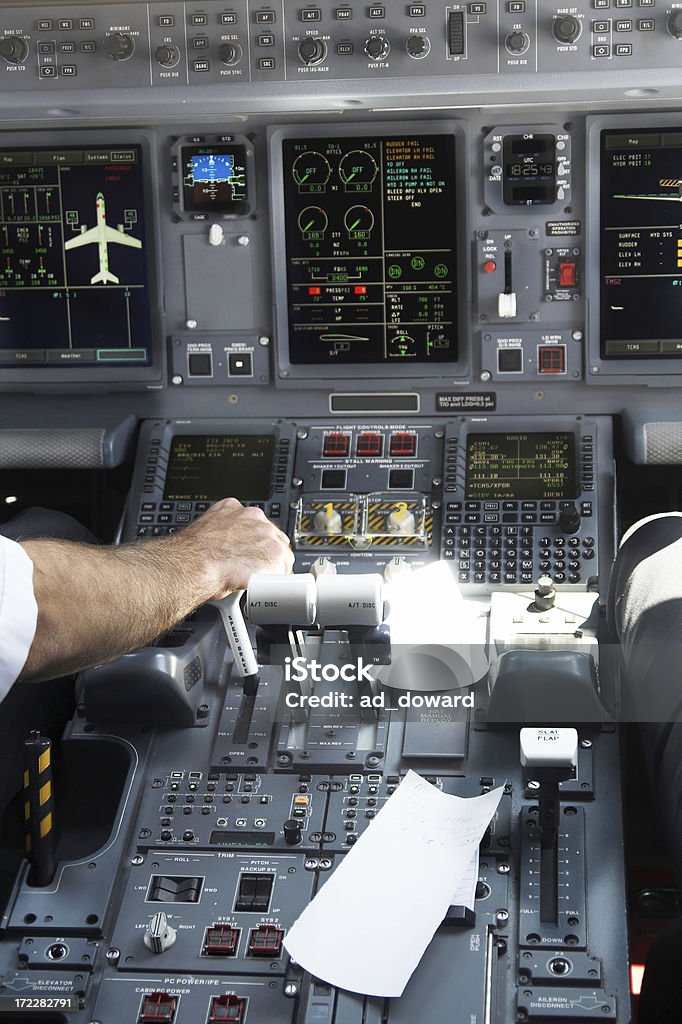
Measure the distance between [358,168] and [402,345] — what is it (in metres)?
0.48

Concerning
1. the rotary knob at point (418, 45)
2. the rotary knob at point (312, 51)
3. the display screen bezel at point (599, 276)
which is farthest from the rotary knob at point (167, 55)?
the display screen bezel at point (599, 276)

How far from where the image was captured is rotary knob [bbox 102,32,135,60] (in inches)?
114

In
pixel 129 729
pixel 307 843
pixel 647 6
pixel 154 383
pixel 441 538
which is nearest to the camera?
pixel 307 843

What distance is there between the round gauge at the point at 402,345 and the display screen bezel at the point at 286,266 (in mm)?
29

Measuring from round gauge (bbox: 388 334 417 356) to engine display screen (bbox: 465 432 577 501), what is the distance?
28 centimetres

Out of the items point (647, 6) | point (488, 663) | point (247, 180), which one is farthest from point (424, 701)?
point (647, 6)

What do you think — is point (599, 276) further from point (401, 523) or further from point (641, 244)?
point (401, 523)

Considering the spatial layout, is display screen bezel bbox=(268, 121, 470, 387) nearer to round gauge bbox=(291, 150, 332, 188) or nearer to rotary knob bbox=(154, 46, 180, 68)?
round gauge bbox=(291, 150, 332, 188)

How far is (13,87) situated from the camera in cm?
294

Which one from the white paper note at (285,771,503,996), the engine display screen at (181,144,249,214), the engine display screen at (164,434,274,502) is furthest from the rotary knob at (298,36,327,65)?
the white paper note at (285,771,503,996)

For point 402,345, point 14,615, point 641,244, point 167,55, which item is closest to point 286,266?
point 402,345

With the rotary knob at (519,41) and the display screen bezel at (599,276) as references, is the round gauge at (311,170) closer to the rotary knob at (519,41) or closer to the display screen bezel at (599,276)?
the rotary knob at (519,41)

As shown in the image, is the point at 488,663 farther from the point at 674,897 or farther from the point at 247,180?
the point at 247,180

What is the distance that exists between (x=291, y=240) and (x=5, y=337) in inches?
33.4
